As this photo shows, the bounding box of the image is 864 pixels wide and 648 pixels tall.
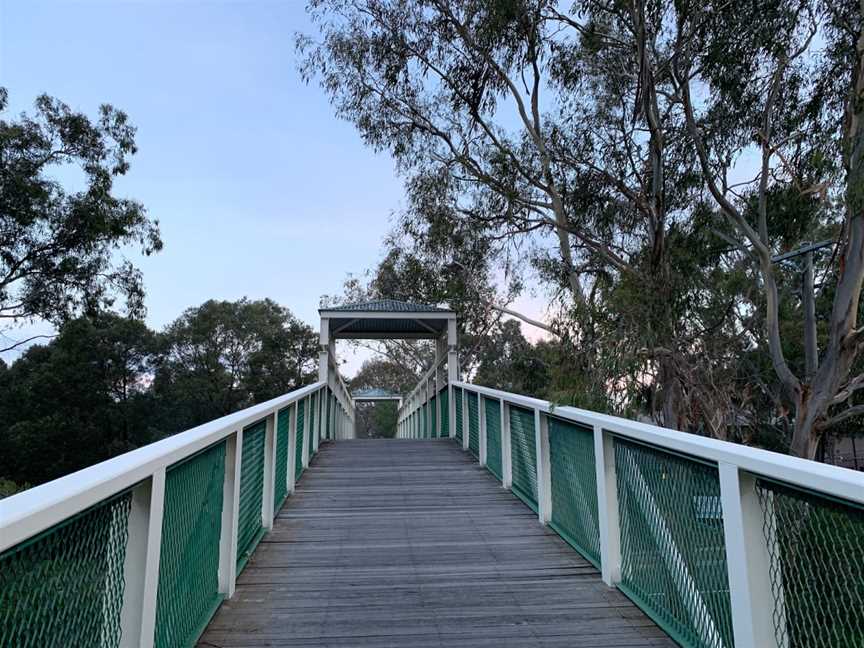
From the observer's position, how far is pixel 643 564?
2.60 m

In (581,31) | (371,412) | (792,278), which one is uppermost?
(581,31)

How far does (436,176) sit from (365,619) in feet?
32.3

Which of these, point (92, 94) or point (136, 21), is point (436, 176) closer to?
point (136, 21)

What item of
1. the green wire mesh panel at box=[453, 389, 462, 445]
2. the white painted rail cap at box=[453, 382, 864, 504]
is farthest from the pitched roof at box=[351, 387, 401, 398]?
the white painted rail cap at box=[453, 382, 864, 504]

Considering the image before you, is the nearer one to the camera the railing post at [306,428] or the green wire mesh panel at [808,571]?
the green wire mesh panel at [808,571]

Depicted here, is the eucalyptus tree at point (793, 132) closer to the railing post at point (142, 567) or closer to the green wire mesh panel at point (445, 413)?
the green wire mesh panel at point (445, 413)

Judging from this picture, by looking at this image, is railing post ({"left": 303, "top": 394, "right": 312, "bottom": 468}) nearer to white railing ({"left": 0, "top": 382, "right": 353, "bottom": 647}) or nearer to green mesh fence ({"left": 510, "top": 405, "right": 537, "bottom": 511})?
green mesh fence ({"left": 510, "top": 405, "right": 537, "bottom": 511})

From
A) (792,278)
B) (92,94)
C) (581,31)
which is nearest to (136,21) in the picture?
(92,94)

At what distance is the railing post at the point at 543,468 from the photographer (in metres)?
3.92

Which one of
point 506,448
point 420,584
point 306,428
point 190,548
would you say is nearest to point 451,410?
point 306,428

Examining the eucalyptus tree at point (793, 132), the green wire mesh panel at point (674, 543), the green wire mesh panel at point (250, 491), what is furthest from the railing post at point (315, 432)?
the eucalyptus tree at point (793, 132)

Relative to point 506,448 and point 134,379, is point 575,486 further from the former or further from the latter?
point 134,379

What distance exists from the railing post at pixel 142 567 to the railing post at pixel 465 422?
5.74 m

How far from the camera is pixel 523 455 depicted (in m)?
4.58
